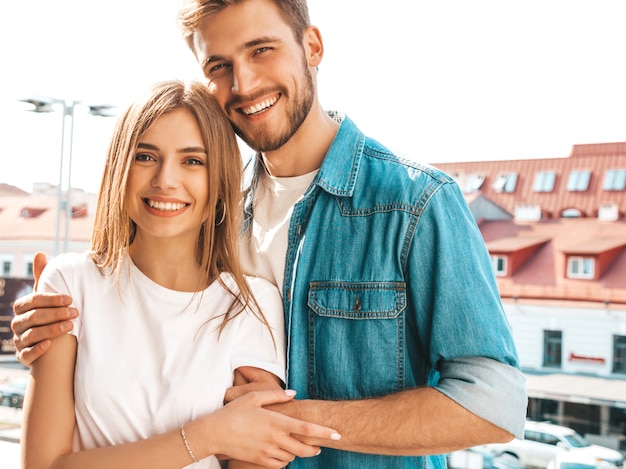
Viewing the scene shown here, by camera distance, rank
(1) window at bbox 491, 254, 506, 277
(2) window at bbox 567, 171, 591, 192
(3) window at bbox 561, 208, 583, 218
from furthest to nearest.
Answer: (1) window at bbox 491, 254, 506, 277 → (3) window at bbox 561, 208, 583, 218 → (2) window at bbox 567, 171, 591, 192

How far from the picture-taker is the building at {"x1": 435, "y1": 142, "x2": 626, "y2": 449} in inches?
146

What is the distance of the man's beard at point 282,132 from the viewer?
1137mm

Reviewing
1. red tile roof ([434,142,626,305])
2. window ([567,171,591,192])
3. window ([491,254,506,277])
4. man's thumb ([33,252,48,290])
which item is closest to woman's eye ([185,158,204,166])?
man's thumb ([33,252,48,290])

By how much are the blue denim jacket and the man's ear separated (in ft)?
0.84

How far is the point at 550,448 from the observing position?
430 centimetres

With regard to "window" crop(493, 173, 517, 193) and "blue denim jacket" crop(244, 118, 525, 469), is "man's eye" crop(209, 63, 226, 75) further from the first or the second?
"window" crop(493, 173, 517, 193)

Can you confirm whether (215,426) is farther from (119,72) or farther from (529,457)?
(529,457)

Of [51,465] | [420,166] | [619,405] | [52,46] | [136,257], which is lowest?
[619,405]

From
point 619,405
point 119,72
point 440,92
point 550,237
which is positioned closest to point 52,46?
point 119,72

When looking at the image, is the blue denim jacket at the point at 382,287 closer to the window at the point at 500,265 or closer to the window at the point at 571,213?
the window at the point at 571,213

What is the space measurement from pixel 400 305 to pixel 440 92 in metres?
2.84

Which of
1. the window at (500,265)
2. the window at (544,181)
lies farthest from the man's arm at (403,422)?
the window at (500,265)

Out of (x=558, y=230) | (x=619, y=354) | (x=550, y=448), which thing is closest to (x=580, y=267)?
(x=558, y=230)

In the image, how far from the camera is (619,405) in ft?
12.7
